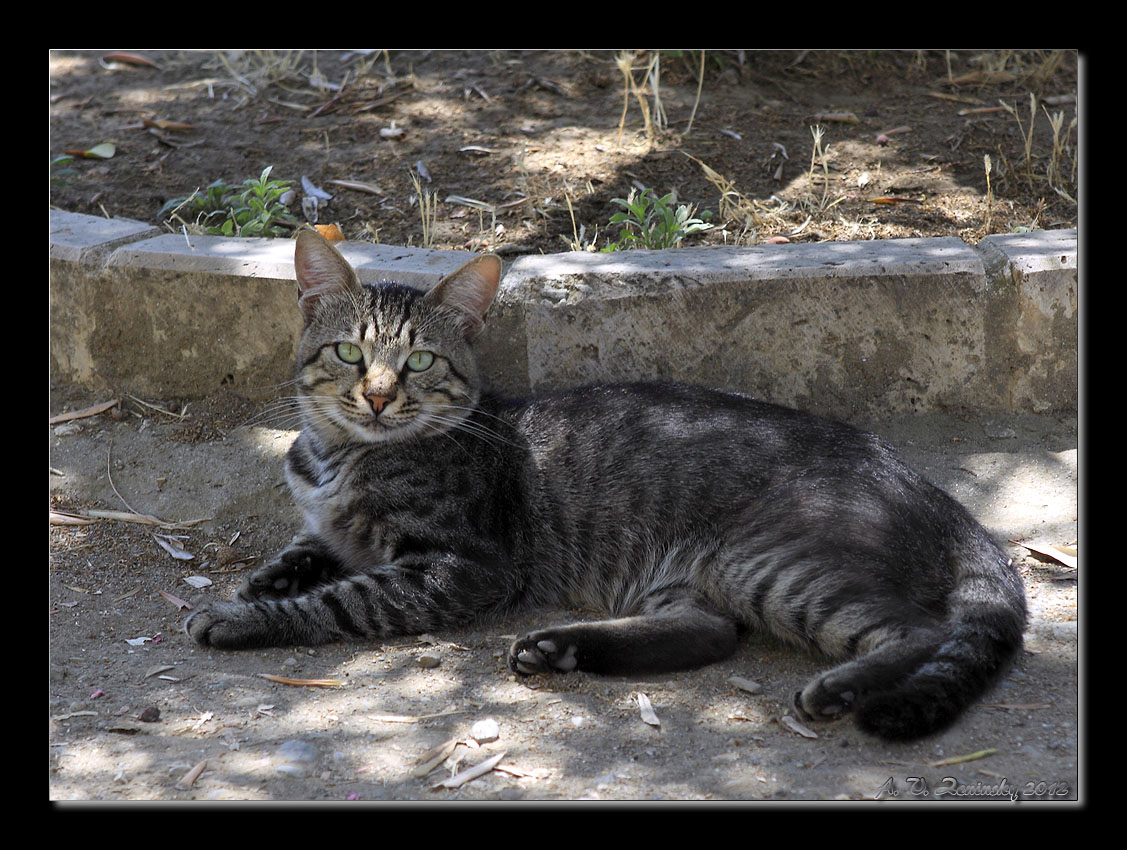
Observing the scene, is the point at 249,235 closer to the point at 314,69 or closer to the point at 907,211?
the point at 314,69

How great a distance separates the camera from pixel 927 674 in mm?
2697

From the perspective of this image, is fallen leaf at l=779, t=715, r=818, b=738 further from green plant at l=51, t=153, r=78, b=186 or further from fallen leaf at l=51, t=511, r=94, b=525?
green plant at l=51, t=153, r=78, b=186

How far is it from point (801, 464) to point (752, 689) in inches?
31.1

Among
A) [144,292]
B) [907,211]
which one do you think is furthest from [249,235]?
[907,211]

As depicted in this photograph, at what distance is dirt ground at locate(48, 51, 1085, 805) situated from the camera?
2.57 m

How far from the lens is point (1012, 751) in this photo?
2566 millimetres

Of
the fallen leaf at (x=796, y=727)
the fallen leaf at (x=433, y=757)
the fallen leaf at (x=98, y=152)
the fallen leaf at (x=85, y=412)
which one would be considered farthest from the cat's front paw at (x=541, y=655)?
the fallen leaf at (x=98, y=152)

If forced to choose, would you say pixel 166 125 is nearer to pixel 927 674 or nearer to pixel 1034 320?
pixel 1034 320

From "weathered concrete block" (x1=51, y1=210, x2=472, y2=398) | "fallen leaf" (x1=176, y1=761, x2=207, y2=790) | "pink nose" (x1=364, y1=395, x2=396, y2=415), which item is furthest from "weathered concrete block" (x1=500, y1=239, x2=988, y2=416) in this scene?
"fallen leaf" (x1=176, y1=761, x2=207, y2=790)

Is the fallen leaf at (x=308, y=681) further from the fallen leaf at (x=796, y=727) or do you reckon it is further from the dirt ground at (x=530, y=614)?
the fallen leaf at (x=796, y=727)

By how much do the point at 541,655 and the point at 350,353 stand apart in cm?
129

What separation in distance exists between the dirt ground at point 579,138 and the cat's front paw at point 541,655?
7.54 feet

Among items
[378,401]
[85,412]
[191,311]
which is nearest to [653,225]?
[378,401]

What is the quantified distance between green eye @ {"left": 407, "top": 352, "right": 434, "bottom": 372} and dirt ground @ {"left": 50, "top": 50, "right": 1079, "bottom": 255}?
4.70ft
